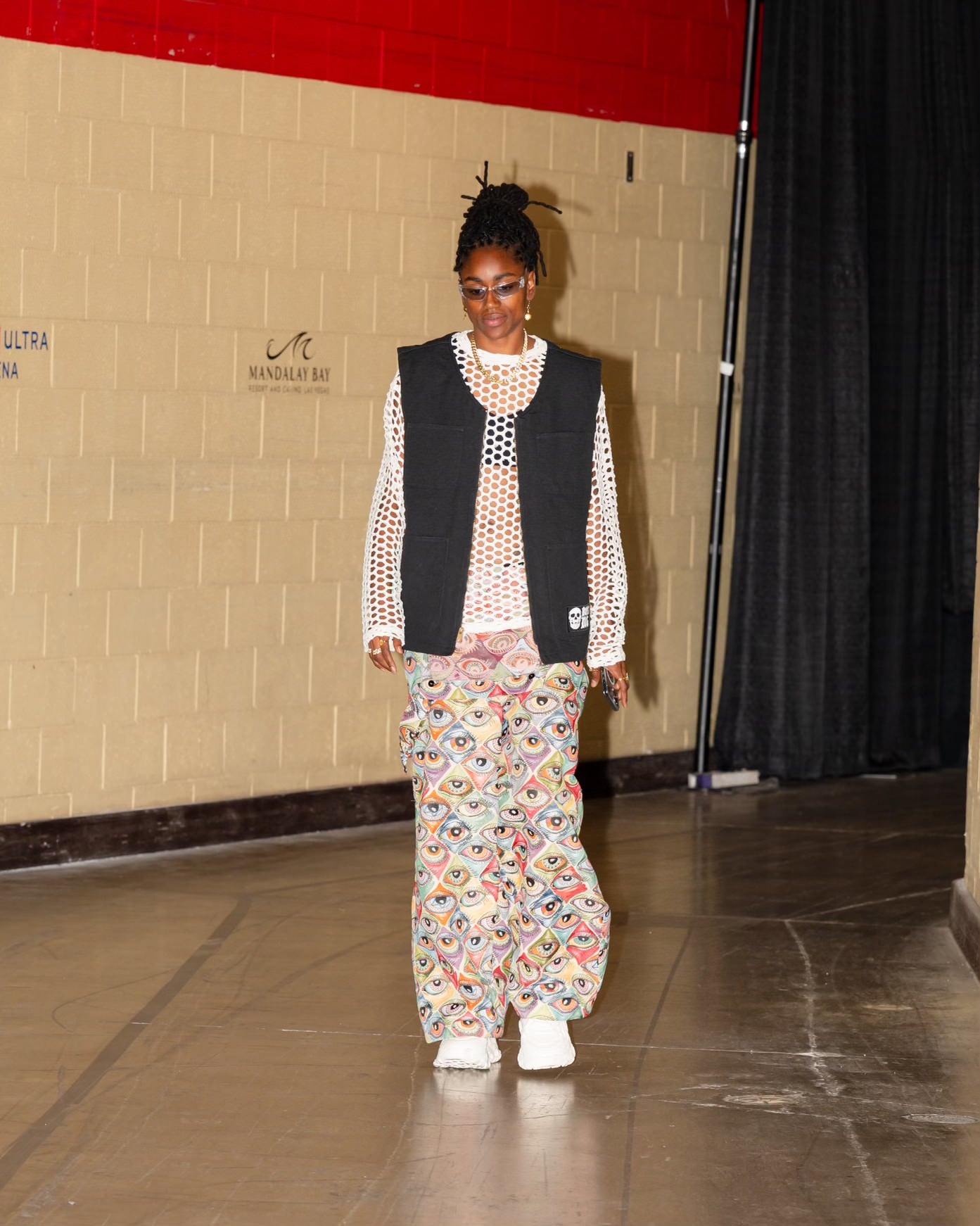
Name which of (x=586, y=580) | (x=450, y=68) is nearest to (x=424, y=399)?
(x=586, y=580)

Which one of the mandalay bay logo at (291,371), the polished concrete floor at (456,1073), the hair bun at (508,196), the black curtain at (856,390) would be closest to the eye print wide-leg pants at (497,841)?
the polished concrete floor at (456,1073)

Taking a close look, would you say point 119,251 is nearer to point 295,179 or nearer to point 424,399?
point 295,179

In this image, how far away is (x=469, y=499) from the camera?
3.19 meters

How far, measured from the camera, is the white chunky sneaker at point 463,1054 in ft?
10.7

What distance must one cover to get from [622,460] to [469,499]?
10.2 feet

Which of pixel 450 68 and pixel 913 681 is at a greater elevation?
pixel 450 68

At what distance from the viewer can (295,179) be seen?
5.41 m

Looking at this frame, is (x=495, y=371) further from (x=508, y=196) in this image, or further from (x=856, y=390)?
(x=856, y=390)

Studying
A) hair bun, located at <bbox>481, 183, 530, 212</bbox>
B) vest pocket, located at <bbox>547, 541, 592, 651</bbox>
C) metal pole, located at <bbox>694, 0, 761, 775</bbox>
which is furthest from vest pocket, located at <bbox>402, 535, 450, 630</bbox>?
metal pole, located at <bbox>694, 0, 761, 775</bbox>

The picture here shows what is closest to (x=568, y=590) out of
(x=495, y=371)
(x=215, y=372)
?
(x=495, y=371)

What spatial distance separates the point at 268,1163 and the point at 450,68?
12.8ft

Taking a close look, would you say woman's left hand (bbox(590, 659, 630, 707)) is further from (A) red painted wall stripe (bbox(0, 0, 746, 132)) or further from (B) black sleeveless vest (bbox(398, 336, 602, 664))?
Answer: (A) red painted wall stripe (bbox(0, 0, 746, 132))

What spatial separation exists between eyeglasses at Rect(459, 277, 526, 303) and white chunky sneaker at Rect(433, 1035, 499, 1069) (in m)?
1.34

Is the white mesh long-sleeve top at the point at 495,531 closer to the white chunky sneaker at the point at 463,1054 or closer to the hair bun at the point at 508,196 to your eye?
the hair bun at the point at 508,196
